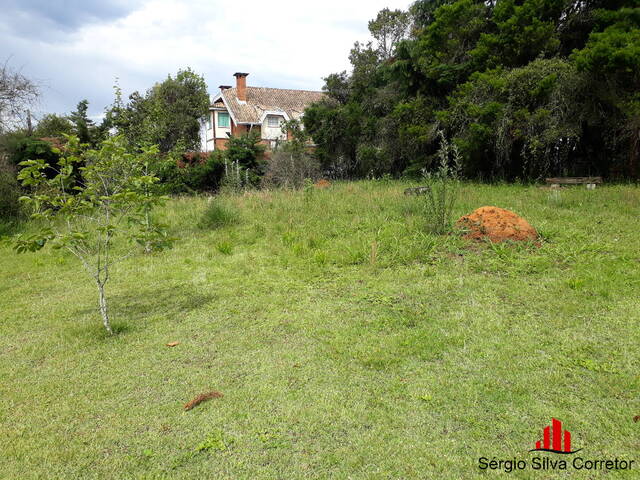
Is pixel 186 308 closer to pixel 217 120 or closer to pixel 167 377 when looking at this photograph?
pixel 167 377

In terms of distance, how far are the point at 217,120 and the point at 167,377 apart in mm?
28779

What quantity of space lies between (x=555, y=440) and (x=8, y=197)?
12.1 meters

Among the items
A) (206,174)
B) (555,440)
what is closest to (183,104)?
(206,174)

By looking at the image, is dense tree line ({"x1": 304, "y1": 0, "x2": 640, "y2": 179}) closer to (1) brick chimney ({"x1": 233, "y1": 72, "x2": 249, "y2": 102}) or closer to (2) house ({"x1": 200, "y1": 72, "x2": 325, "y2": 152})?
(2) house ({"x1": 200, "y1": 72, "x2": 325, "y2": 152})

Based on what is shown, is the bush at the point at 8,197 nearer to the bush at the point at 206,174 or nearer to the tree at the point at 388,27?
the bush at the point at 206,174

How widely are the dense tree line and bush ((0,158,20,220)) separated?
35.9ft

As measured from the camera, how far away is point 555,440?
7.45 ft

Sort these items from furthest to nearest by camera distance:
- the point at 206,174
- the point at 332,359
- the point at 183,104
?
the point at 183,104 → the point at 206,174 → the point at 332,359

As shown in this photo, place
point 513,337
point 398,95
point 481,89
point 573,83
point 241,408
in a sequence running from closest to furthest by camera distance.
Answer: point 241,408 → point 513,337 → point 573,83 → point 481,89 → point 398,95

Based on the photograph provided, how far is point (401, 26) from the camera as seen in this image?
18.3m

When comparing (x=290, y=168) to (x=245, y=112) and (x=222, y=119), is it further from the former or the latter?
(x=222, y=119)

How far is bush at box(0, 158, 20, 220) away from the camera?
10247 mm

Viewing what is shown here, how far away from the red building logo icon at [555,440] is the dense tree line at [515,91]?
372 inches

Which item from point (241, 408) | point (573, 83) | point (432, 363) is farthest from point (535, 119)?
point (241, 408)
